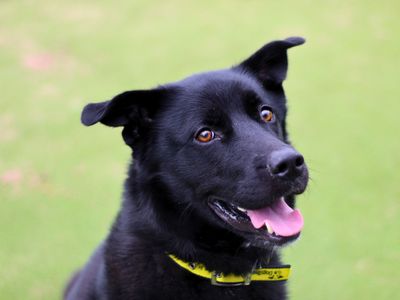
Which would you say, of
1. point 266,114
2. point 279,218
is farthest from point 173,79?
point 279,218

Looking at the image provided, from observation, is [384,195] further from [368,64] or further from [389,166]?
[368,64]

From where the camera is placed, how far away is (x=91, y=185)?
166 inches

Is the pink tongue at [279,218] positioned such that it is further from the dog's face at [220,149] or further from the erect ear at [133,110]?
the erect ear at [133,110]

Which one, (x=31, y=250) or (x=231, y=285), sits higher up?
(x=231, y=285)

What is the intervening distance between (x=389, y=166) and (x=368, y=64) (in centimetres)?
215

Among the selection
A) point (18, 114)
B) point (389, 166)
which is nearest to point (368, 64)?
point (389, 166)

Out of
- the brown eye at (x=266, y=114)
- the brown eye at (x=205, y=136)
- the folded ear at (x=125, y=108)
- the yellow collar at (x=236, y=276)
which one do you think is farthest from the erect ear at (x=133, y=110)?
the yellow collar at (x=236, y=276)

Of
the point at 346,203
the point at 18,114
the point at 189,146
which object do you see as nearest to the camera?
the point at 189,146

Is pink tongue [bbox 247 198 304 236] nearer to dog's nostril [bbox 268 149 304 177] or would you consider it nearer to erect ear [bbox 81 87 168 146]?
dog's nostril [bbox 268 149 304 177]

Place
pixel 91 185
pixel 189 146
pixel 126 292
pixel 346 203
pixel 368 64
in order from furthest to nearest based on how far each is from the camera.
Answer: pixel 368 64
pixel 91 185
pixel 346 203
pixel 126 292
pixel 189 146

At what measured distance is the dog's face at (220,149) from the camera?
1891 millimetres

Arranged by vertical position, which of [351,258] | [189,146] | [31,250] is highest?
[189,146]

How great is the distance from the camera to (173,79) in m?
5.61

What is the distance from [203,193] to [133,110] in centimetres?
44
